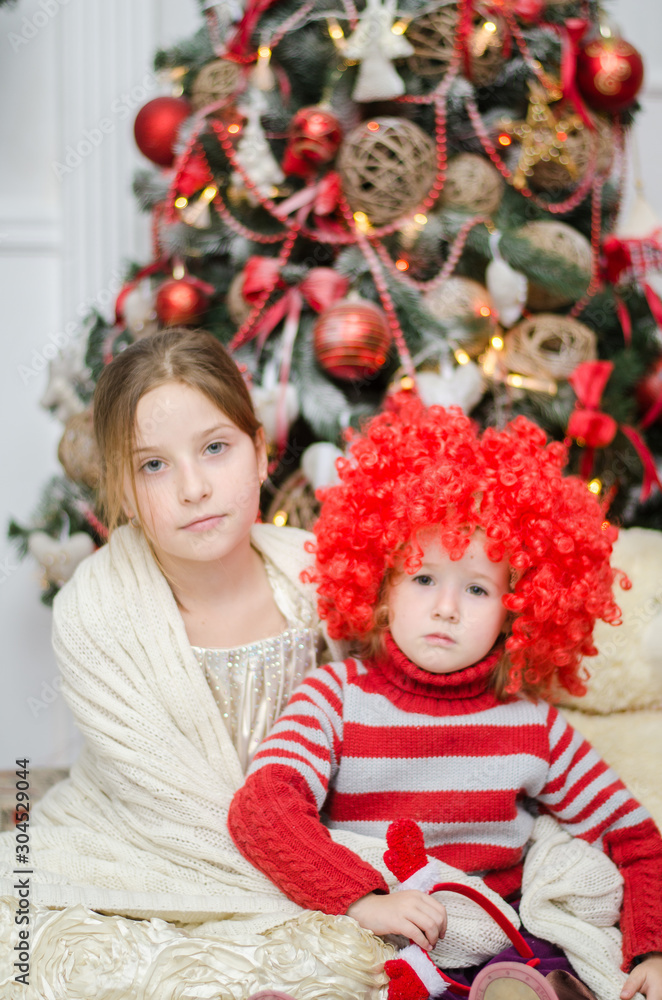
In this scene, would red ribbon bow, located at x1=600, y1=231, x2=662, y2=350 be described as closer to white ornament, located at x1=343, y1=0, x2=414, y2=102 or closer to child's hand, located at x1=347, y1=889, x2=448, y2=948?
white ornament, located at x1=343, y1=0, x2=414, y2=102

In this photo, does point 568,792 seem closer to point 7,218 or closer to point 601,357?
point 601,357

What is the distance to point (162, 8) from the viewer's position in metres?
2.22

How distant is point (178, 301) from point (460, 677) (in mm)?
884

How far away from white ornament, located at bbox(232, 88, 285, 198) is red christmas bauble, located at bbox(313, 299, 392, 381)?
29cm

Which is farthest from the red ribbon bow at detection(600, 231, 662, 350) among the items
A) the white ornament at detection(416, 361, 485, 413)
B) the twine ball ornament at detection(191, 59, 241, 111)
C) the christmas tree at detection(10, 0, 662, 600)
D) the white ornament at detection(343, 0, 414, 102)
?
the twine ball ornament at detection(191, 59, 241, 111)

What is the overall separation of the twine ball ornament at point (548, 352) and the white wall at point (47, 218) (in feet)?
3.61

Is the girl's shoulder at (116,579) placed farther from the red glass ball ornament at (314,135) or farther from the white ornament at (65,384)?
the red glass ball ornament at (314,135)

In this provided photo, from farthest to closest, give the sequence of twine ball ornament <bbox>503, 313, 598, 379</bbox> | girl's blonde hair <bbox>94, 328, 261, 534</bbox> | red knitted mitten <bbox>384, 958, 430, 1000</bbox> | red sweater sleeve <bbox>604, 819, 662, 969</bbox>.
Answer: twine ball ornament <bbox>503, 313, 598, 379</bbox>
girl's blonde hair <bbox>94, 328, 261, 534</bbox>
red sweater sleeve <bbox>604, 819, 662, 969</bbox>
red knitted mitten <bbox>384, 958, 430, 1000</bbox>

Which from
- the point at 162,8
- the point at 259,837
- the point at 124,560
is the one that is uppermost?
the point at 162,8

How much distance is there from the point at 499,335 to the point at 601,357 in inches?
13.8

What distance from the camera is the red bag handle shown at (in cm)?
95

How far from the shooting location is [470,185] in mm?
1601

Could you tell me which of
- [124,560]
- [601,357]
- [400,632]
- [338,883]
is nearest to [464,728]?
[400,632]

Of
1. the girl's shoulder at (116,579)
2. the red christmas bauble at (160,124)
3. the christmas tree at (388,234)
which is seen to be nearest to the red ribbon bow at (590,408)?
the christmas tree at (388,234)
